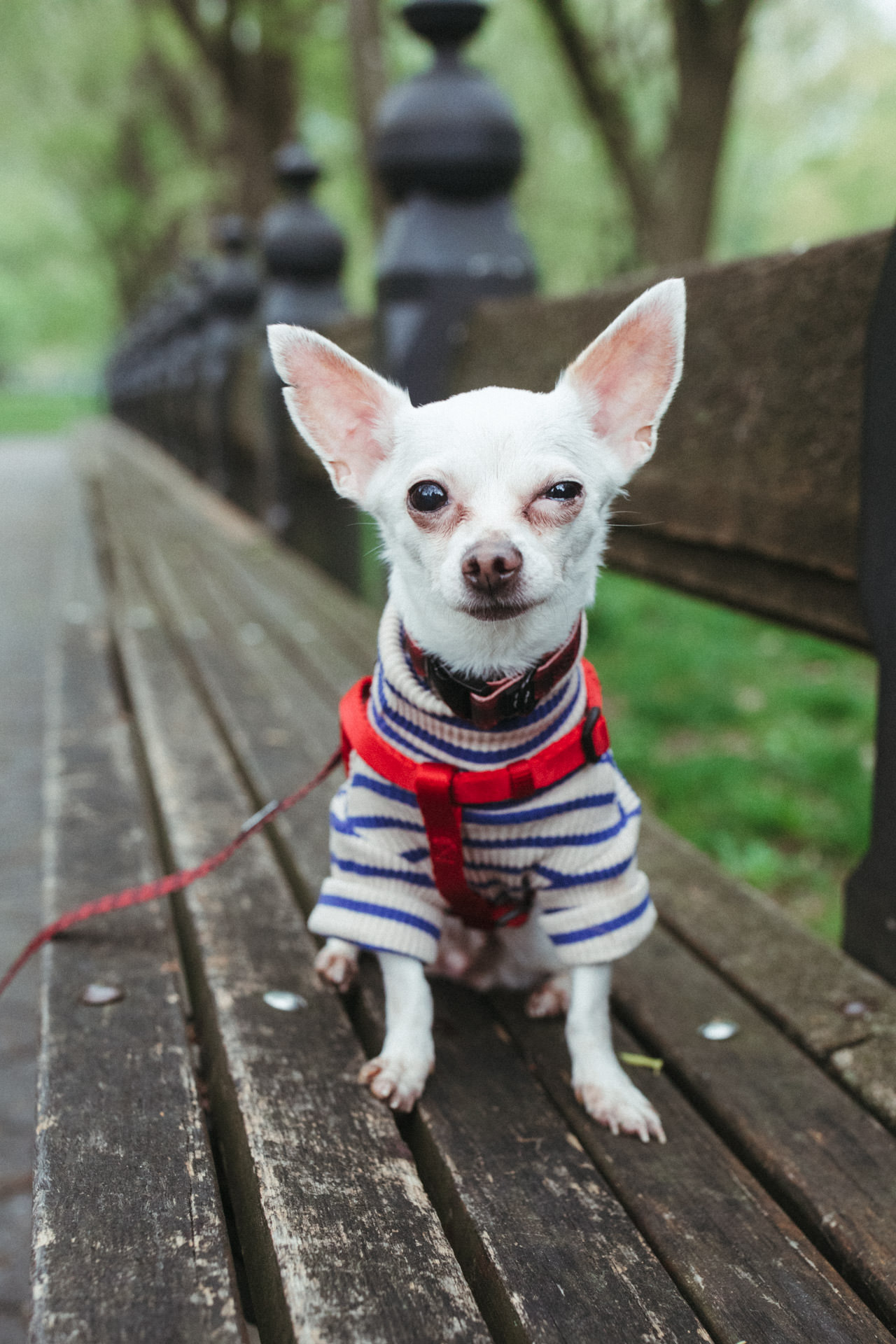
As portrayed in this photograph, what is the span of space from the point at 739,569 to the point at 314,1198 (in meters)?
1.57

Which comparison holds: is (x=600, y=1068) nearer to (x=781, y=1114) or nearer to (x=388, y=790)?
(x=781, y=1114)

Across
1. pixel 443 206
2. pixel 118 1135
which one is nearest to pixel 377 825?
pixel 118 1135

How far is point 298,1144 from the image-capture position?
1353 millimetres

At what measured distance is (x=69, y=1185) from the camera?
1.26 meters

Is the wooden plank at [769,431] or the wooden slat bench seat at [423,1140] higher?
the wooden plank at [769,431]

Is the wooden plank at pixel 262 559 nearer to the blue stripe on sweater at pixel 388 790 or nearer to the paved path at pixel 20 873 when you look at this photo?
the paved path at pixel 20 873

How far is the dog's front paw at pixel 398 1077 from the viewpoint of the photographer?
58.2 inches

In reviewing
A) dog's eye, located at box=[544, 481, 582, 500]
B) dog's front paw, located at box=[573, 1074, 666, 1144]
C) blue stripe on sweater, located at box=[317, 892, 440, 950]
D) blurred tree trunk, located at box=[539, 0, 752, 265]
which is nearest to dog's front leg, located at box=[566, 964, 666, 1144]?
dog's front paw, located at box=[573, 1074, 666, 1144]

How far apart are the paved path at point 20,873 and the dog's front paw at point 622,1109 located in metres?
0.73

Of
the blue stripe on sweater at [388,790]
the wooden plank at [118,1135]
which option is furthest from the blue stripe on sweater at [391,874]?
the wooden plank at [118,1135]

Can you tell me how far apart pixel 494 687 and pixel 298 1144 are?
61 cm

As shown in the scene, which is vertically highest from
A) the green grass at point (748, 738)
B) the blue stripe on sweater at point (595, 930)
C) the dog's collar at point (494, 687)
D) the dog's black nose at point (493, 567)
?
the dog's black nose at point (493, 567)

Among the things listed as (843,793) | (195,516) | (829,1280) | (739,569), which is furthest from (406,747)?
(195,516)

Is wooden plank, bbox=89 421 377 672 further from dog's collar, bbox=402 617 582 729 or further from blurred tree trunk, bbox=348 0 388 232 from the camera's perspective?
blurred tree trunk, bbox=348 0 388 232
